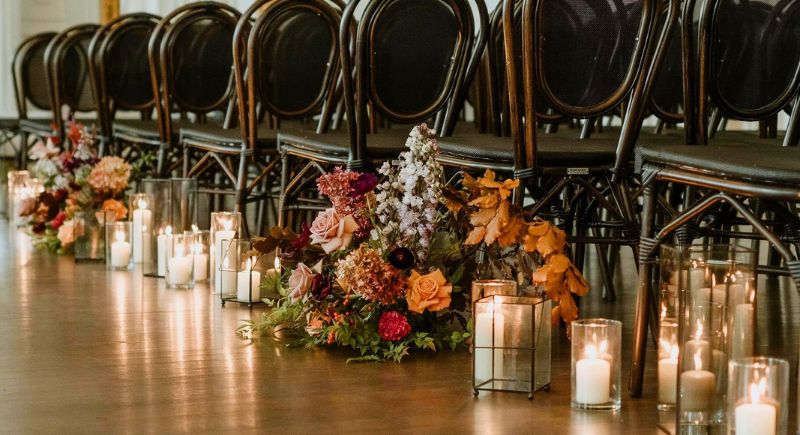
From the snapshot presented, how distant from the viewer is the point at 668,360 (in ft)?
6.93

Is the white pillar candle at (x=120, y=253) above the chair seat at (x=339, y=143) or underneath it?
underneath

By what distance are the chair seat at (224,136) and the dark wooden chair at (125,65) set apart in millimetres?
1011

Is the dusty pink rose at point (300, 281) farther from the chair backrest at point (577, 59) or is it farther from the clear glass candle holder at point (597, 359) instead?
the clear glass candle holder at point (597, 359)

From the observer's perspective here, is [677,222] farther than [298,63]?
No

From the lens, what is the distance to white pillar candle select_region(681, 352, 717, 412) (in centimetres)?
187

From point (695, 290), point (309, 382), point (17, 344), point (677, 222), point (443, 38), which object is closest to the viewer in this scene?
point (695, 290)

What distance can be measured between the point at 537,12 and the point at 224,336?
3.42 ft

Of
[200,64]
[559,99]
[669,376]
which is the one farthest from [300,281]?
[200,64]

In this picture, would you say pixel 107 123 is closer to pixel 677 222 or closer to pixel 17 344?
pixel 17 344

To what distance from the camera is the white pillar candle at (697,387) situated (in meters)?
1.87

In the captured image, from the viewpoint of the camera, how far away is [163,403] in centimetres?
221

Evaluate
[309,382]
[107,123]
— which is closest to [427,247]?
[309,382]

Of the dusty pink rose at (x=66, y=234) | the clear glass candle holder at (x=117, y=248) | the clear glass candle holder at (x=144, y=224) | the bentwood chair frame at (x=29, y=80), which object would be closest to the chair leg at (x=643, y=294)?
the clear glass candle holder at (x=144, y=224)

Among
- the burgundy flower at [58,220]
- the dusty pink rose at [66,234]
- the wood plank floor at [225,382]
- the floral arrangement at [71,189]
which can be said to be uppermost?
the floral arrangement at [71,189]
